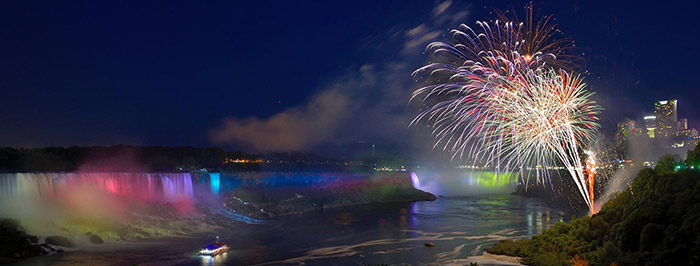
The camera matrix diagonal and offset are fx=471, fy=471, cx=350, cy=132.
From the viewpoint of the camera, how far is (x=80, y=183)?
1806 inches

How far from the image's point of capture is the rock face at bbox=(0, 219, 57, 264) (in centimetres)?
3086

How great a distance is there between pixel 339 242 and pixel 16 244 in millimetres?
23028

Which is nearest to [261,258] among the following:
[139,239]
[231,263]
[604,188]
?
[231,263]

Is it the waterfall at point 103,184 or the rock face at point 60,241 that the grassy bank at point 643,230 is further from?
the waterfall at point 103,184

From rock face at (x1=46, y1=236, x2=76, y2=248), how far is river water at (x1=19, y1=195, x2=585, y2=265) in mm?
2503

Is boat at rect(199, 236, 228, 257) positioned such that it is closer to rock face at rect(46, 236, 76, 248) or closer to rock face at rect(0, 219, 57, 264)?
rock face at rect(46, 236, 76, 248)

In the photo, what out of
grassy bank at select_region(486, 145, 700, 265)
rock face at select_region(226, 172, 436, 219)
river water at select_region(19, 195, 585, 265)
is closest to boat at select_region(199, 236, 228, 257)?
river water at select_region(19, 195, 585, 265)

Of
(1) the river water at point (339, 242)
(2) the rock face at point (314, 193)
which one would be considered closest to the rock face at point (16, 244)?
(1) the river water at point (339, 242)

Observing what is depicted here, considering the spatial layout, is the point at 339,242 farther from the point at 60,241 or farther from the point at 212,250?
the point at 60,241

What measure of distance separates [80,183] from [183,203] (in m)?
13.4

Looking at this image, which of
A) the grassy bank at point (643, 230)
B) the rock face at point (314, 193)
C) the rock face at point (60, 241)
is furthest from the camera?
the rock face at point (314, 193)

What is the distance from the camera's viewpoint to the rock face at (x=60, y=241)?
34.4 metres

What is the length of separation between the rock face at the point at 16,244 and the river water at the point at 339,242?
4.37 feet

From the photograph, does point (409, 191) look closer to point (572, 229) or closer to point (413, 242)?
point (413, 242)
